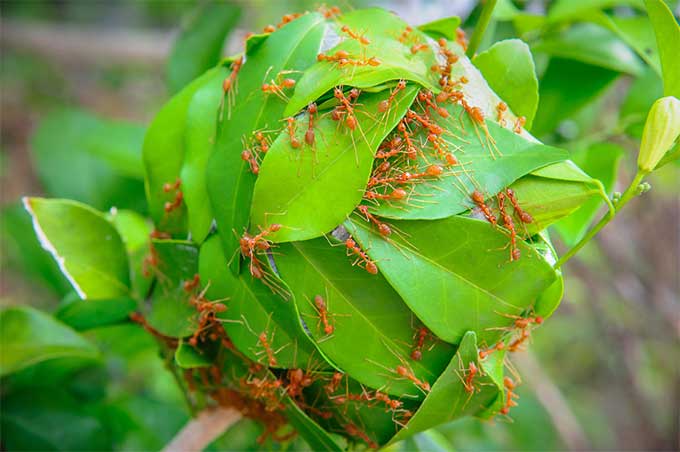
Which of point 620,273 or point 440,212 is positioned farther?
point 620,273

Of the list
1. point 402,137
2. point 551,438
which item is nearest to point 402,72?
point 402,137

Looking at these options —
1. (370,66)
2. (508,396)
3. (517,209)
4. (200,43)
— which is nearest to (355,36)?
(370,66)

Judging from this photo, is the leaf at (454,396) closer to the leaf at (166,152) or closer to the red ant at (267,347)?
the red ant at (267,347)

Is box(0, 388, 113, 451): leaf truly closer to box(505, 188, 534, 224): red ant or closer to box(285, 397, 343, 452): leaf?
box(285, 397, 343, 452): leaf

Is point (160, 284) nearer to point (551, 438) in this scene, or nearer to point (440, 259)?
point (440, 259)

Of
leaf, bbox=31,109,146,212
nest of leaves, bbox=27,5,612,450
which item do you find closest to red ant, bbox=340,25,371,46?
nest of leaves, bbox=27,5,612,450

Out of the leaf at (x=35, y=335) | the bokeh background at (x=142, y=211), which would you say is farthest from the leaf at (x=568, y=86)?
the leaf at (x=35, y=335)
